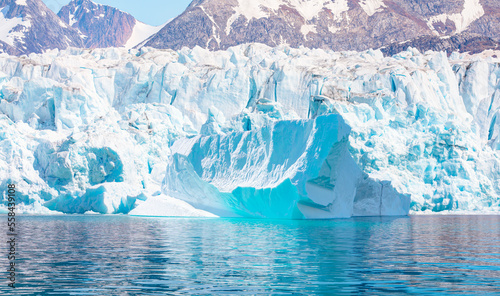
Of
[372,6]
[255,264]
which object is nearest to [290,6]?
[372,6]

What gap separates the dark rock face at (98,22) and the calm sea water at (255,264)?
11147 centimetres

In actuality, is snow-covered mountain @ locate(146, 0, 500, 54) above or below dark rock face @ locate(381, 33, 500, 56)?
above

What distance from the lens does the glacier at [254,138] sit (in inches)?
846

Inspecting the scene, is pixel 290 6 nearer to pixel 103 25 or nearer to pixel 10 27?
A: pixel 103 25

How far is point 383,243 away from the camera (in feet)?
40.8

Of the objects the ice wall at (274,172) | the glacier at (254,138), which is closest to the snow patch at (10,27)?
the glacier at (254,138)

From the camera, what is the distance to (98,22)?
134 meters

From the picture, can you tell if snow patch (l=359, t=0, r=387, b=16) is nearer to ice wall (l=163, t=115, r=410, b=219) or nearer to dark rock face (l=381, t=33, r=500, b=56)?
dark rock face (l=381, t=33, r=500, b=56)

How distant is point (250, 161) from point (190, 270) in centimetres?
1393

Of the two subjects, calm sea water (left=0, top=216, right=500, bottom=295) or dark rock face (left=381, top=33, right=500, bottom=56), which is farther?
dark rock face (left=381, top=33, right=500, bottom=56)

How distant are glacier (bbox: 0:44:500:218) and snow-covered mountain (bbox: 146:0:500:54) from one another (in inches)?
1528

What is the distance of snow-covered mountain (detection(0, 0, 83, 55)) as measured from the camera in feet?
350

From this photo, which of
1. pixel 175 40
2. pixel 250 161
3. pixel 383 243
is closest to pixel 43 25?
pixel 175 40

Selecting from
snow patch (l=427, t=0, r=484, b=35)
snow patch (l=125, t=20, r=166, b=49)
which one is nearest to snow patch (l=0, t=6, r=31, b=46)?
snow patch (l=125, t=20, r=166, b=49)
